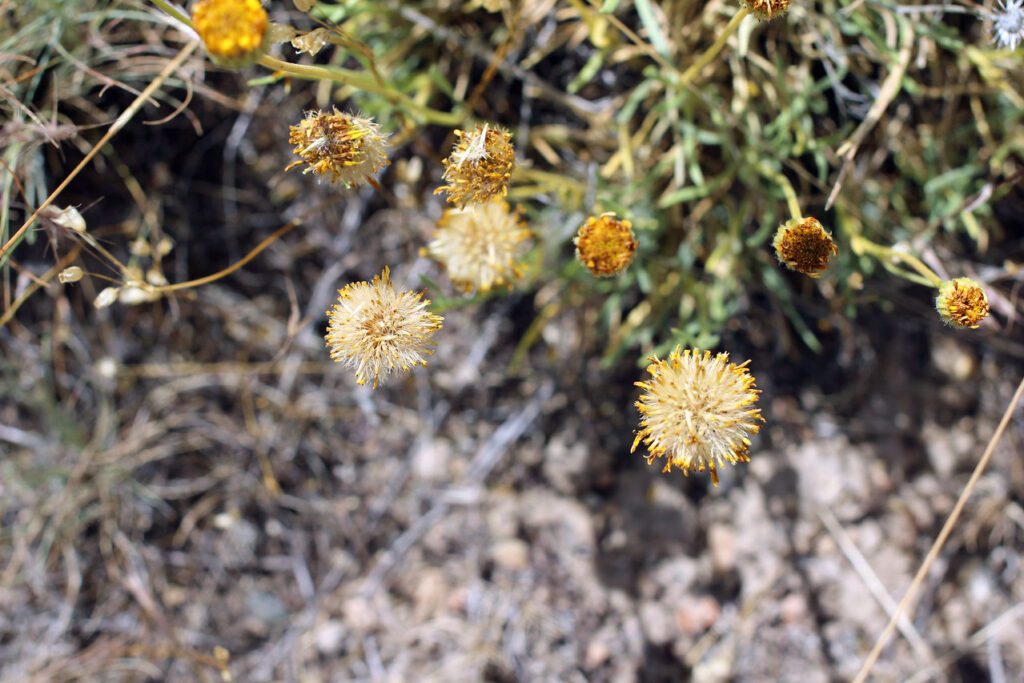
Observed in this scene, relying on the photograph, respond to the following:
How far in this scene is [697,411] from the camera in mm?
1553

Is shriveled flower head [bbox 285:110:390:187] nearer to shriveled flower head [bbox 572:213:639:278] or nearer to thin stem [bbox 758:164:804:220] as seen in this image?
shriveled flower head [bbox 572:213:639:278]

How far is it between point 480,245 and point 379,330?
0.38 metres

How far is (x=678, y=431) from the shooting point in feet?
5.06

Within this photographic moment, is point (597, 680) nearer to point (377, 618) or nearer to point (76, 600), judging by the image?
point (377, 618)

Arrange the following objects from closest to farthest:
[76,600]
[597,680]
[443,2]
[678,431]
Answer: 1. [678,431]
2. [443,2]
3. [597,680]
4. [76,600]

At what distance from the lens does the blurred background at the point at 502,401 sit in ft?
7.46

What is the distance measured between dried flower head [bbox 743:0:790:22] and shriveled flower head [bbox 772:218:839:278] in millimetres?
395

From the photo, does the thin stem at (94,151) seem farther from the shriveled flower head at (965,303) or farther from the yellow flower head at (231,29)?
the shriveled flower head at (965,303)

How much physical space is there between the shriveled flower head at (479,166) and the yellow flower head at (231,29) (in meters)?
0.41

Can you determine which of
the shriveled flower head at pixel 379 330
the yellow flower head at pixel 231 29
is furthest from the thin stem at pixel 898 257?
the yellow flower head at pixel 231 29

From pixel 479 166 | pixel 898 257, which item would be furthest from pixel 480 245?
pixel 898 257

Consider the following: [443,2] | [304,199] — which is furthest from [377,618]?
[443,2]

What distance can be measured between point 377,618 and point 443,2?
2.00m

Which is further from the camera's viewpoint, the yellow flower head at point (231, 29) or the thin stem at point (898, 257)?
the thin stem at point (898, 257)
